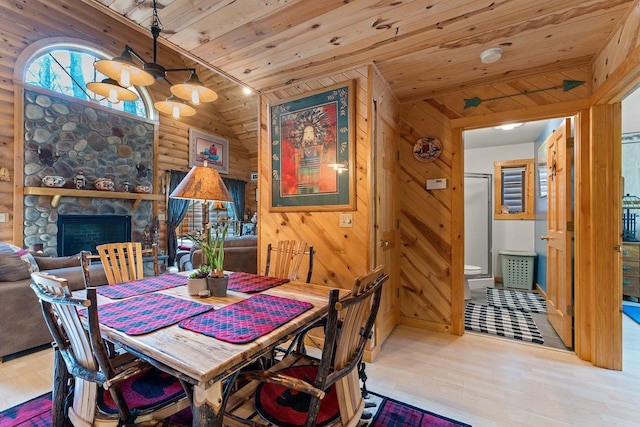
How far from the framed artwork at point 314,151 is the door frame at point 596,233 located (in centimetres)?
184

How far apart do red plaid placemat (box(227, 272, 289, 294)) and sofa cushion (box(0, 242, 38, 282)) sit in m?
1.75

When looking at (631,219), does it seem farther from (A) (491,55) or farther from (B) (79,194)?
(B) (79,194)

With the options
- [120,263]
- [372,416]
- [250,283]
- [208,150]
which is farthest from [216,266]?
[208,150]

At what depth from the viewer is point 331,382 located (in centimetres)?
105

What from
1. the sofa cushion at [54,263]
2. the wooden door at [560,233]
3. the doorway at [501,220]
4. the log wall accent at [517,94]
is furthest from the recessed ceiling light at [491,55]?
the sofa cushion at [54,263]

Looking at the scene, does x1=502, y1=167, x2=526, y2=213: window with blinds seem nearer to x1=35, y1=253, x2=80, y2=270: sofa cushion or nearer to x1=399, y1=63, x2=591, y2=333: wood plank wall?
x1=399, y1=63, x2=591, y2=333: wood plank wall

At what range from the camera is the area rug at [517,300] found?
11.6 feet

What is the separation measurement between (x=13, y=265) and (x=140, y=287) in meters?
1.40

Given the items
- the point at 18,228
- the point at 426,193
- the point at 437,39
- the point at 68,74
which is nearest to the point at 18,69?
the point at 68,74

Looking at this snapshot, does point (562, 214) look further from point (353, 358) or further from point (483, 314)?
point (353, 358)

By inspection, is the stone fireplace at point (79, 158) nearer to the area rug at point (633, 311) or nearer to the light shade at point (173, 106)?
the light shade at point (173, 106)

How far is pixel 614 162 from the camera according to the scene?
6.95 ft

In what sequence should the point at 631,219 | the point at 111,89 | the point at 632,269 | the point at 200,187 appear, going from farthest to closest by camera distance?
1. the point at 631,219
2. the point at 632,269
3. the point at 111,89
4. the point at 200,187

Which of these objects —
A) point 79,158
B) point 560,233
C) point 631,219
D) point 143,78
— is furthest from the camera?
point 79,158
